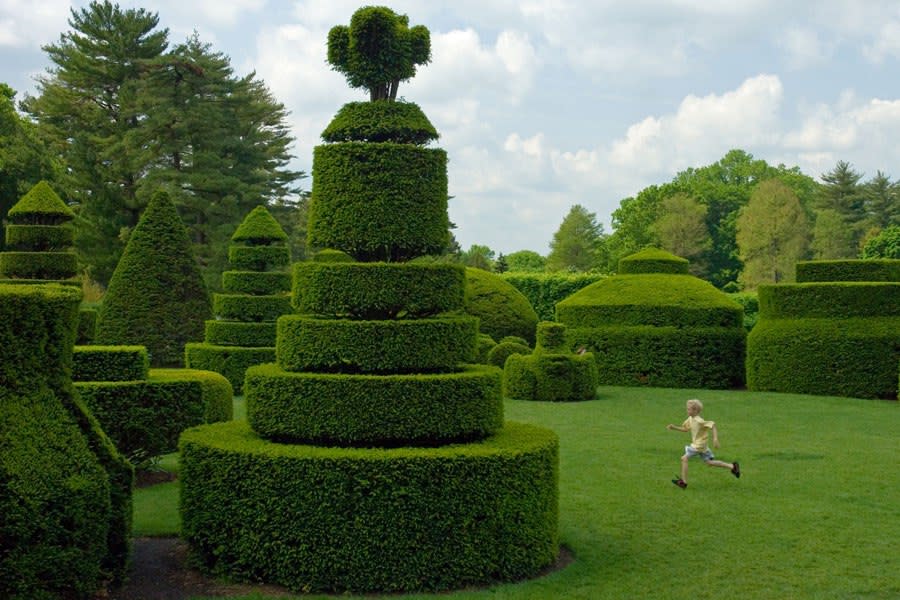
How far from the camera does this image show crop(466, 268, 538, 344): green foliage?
29891 millimetres

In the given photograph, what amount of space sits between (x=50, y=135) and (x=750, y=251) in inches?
1691

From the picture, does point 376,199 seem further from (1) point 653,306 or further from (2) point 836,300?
(1) point 653,306

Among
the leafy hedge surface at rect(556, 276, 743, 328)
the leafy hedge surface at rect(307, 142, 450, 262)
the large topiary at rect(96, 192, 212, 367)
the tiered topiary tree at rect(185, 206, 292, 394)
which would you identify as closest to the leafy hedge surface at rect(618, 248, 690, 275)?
the leafy hedge surface at rect(556, 276, 743, 328)

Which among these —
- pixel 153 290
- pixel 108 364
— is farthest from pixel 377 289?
pixel 153 290

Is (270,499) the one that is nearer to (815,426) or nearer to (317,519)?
(317,519)

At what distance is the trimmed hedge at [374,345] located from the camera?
25.2ft

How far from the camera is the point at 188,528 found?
7.67 m

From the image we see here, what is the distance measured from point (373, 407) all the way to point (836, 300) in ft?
61.4

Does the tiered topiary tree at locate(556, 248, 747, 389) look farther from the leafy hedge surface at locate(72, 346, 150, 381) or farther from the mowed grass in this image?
the leafy hedge surface at locate(72, 346, 150, 381)

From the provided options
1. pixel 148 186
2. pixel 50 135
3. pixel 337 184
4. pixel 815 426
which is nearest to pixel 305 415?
pixel 337 184

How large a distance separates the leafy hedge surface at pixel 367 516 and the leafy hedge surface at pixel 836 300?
17911 millimetres

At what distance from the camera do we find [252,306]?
74.6ft

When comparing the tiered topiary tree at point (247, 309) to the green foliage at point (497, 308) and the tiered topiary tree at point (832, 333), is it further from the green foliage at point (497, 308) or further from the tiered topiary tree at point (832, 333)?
the tiered topiary tree at point (832, 333)

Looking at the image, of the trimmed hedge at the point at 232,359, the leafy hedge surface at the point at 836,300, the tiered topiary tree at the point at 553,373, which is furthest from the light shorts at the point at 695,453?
the leafy hedge surface at the point at 836,300
